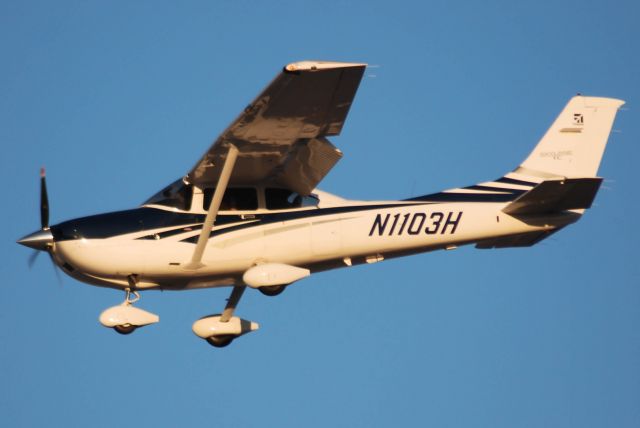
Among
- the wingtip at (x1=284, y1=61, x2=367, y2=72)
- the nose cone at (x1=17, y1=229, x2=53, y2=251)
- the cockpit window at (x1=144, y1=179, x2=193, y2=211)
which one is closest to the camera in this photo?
the wingtip at (x1=284, y1=61, x2=367, y2=72)

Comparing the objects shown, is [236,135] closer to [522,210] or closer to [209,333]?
[209,333]

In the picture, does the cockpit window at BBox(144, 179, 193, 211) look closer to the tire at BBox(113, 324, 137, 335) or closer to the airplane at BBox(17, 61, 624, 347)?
the airplane at BBox(17, 61, 624, 347)

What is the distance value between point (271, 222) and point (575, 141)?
16.2 ft

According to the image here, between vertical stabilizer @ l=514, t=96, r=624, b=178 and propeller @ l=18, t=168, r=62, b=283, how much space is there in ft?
23.3

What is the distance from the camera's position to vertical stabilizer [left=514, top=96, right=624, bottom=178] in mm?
17625

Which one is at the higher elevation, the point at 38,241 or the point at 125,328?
the point at 38,241

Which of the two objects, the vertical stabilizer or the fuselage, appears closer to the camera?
the fuselage

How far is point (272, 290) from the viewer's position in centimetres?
1584

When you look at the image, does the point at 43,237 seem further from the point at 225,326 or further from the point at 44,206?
the point at 225,326

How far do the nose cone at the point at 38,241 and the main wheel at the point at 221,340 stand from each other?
2938mm

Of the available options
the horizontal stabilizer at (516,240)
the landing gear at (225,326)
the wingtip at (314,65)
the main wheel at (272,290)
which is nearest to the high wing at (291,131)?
the wingtip at (314,65)

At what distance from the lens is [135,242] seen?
15.6m

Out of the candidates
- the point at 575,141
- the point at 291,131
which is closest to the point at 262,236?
the point at 291,131

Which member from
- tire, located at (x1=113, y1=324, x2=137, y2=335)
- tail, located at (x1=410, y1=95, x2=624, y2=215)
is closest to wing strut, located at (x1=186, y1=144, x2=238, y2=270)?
tire, located at (x1=113, y1=324, x2=137, y2=335)
